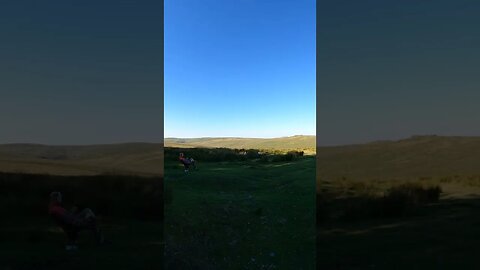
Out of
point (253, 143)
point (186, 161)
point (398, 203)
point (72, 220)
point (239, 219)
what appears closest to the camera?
point (72, 220)

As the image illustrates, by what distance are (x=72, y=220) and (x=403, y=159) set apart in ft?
12.3

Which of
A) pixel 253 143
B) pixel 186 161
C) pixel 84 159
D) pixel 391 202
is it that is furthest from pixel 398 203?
pixel 253 143

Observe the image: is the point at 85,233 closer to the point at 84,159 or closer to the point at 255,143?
the point at 84,159

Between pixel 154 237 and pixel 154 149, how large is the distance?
39.4 inches

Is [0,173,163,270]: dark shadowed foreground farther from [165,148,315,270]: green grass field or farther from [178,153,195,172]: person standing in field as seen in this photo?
[178,153,195,172]: person standing in field

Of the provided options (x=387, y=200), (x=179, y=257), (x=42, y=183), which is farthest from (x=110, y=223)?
(x=387, y=200)

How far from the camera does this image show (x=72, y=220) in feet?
14.3

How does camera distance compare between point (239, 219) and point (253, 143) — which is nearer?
point (239, 219)

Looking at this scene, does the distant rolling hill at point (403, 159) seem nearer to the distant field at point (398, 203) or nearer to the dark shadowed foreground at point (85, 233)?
the distant field at point (398, 203)

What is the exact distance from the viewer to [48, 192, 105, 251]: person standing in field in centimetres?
434

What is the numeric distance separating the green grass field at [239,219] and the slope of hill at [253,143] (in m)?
1.11

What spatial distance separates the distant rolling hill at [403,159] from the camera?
446 cm

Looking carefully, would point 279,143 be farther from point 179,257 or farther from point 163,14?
point 163,14

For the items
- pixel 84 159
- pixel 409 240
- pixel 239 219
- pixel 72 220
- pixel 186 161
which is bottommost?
pixel 239 219
